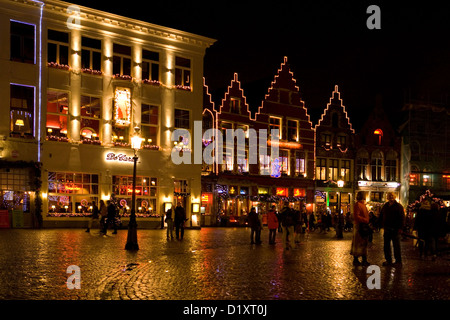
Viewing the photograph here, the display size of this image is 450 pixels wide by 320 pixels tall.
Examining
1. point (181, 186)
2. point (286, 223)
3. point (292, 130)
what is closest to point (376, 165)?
point (292, 130)

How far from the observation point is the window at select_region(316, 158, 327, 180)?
5056 centimetres

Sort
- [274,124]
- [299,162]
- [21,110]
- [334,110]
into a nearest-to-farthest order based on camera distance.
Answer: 1. [21,110]
2. [274,124]
3. [299,162]
4. [334,110]

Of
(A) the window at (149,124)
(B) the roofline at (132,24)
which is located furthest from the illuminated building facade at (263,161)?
(A) the window at (149,124)

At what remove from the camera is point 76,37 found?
32.1 metres

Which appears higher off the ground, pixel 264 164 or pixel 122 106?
pixel 122 106

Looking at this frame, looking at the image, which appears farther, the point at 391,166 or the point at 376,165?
the point at 391,166

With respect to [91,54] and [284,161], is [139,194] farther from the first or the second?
[284,161]

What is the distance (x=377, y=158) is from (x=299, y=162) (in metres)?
9.68

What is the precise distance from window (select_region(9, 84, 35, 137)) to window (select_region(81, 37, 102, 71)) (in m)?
3.70

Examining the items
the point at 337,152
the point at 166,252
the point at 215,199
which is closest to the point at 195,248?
the point at 166,252

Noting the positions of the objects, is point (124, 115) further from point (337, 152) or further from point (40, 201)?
point (337, 152)

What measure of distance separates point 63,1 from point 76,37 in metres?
2.14

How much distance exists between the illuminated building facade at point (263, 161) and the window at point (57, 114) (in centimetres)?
1274

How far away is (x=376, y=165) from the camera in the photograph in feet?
176
